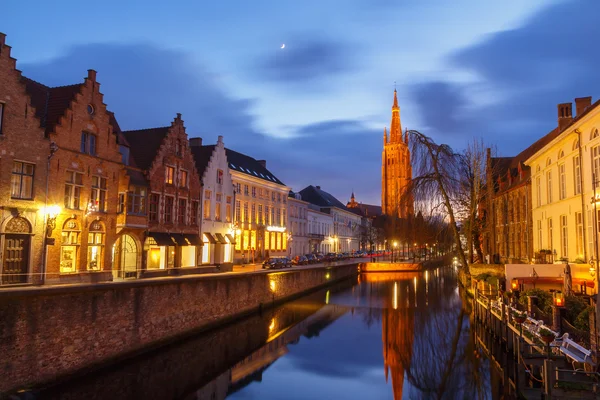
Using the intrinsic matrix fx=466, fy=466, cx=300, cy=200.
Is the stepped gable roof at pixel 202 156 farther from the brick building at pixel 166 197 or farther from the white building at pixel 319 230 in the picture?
the white building at pixel 319 230

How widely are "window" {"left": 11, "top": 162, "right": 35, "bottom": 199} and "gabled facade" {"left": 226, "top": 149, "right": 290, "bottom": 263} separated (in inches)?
903

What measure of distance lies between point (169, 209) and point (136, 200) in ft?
17.6

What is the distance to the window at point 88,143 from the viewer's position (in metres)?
24.4

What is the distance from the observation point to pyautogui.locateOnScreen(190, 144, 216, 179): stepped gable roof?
3881cm

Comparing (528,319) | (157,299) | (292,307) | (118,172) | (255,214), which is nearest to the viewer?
(528,319)

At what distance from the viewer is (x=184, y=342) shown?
797 inches

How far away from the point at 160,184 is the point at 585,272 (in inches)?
1010

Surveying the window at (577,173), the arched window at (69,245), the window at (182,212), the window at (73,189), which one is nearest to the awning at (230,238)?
the window at (182,212)

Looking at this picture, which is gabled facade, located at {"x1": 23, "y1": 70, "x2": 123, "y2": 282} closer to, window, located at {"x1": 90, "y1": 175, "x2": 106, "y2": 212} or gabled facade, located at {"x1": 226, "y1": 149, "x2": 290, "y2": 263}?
window, located at {"x1": 90, "y1": 175, "x2": 106, "y2": 212}

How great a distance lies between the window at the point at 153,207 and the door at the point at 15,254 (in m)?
10.5

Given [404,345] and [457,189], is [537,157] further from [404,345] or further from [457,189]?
[404,345]

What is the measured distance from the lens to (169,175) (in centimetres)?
3319

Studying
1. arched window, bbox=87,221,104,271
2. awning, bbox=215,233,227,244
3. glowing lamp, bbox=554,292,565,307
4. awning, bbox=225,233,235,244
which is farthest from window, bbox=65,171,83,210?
glowing lamp, bbox=554,292,565,307

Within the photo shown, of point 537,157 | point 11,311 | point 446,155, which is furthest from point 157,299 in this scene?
point 537,157
